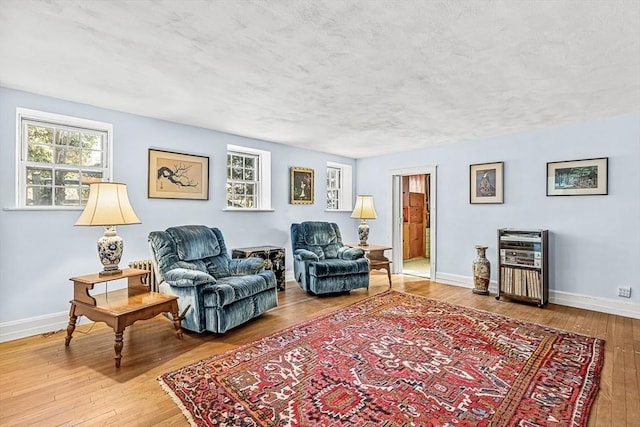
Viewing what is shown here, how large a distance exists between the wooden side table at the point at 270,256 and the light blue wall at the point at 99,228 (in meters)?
0.27

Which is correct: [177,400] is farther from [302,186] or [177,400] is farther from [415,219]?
[415,219]

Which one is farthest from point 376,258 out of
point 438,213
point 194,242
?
point 194,242

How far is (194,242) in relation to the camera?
11.5 feet

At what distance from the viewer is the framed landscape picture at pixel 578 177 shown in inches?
150

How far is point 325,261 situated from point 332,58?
2858 mm

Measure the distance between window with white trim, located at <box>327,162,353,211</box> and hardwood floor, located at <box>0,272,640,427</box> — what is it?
2914mm

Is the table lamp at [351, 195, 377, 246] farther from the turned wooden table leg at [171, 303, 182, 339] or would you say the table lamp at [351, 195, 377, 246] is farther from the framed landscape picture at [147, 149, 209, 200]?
the turned wooden table leg at [171, 303, 182, 339]

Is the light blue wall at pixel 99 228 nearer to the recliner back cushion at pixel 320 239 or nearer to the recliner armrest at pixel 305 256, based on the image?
the recliner back cushion at pixel 320 239

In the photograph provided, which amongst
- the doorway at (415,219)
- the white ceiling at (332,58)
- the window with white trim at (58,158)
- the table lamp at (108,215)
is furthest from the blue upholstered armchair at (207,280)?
the doorway at (415,219)

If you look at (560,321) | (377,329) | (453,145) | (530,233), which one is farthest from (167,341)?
(453,145)

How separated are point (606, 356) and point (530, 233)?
5.68 ft

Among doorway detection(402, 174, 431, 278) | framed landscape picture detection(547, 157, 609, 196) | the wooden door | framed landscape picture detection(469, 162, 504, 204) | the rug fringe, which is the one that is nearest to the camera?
the rug fringe

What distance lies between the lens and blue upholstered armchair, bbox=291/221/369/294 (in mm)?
4273

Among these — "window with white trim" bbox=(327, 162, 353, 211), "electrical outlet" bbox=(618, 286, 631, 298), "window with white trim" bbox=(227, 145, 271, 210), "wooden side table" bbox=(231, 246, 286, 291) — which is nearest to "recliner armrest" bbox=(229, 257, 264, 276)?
"wooden side table" bbox=(231, 246, 286, 291)
